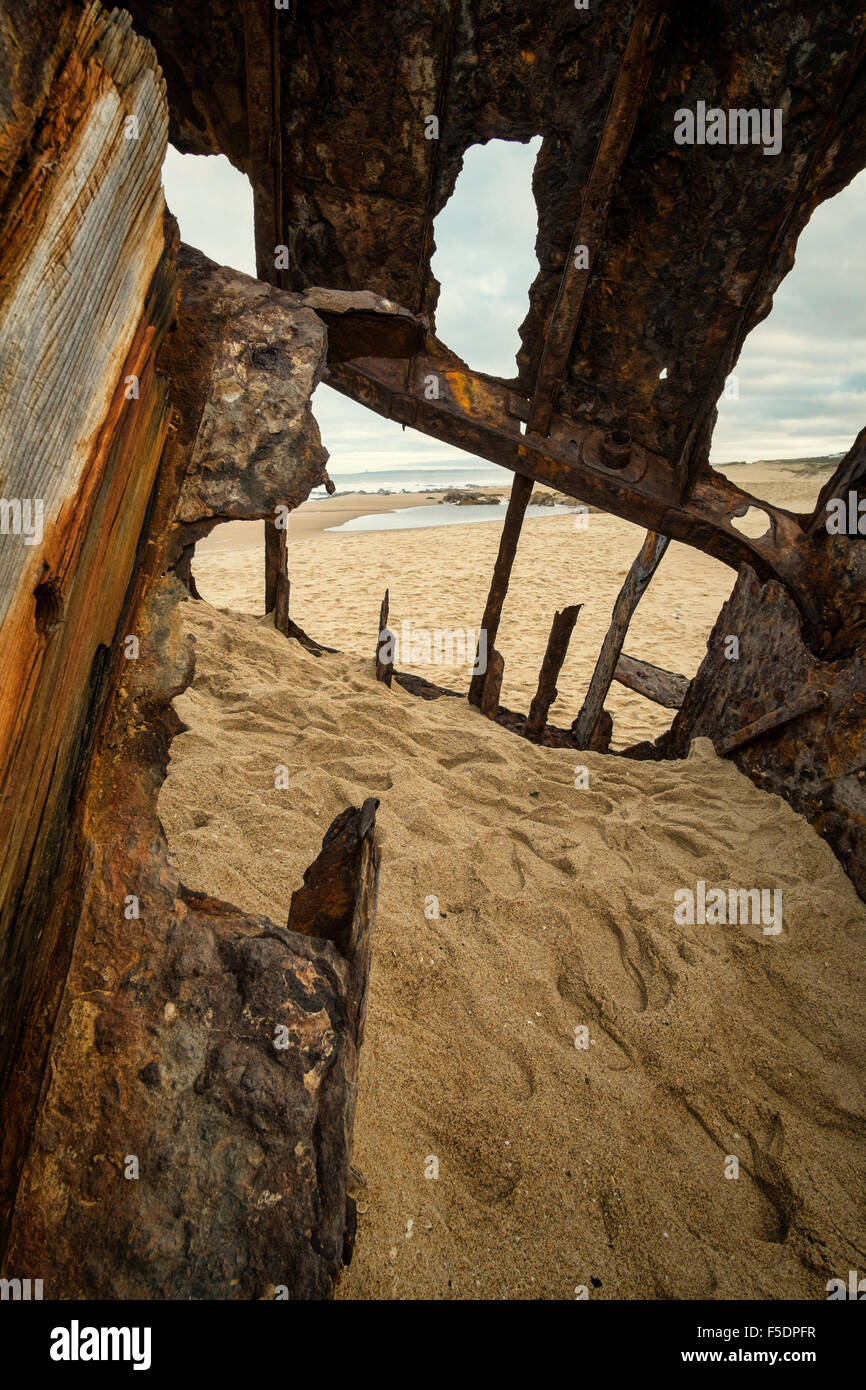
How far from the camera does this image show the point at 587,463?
354 centimetres

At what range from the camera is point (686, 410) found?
11.7 feet

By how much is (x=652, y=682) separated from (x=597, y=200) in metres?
3.27

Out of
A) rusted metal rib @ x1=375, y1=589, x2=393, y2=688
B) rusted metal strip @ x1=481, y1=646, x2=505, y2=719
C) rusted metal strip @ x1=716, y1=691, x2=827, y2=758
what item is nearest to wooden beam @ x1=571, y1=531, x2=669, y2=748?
rusted metal strip @ x1=481, y1=646, x2=505, y2=719

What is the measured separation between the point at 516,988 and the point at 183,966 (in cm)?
140

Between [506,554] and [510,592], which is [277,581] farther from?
[510,592]

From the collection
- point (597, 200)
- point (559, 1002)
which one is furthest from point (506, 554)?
point (559, 1002)

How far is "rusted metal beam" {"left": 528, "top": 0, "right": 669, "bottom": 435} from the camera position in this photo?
101 inches

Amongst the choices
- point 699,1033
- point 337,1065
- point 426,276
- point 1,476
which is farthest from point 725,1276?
point 426,276

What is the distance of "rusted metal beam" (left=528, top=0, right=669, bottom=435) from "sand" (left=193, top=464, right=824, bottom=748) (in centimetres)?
340

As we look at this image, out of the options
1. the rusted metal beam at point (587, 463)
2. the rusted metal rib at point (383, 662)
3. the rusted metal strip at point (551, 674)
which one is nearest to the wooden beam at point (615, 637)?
the rusted metal strip at point (551, 674)

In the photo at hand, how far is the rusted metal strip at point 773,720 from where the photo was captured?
3344 millimetres

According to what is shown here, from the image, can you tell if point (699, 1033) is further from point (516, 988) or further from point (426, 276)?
point (426, 276)

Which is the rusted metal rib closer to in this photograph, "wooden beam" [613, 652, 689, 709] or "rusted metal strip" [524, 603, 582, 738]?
"rusted metal strip" [524, 603, 582, 738]

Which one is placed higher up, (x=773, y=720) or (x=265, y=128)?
(x=265, y=128)
